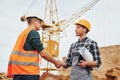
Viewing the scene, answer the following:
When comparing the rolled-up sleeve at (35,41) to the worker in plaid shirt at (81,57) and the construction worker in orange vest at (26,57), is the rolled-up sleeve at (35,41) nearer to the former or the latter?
the construction worker in orange vest at (26,57)

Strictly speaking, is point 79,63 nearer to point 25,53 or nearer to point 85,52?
point 85,52

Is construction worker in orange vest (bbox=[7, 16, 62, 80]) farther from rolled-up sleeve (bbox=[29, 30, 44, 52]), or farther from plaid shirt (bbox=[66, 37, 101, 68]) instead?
plaid shirt (bbox=[66, 37, 101, 68])

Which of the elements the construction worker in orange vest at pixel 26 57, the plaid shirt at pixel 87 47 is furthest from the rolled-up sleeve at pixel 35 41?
the plaid shirt at pixel 87 47

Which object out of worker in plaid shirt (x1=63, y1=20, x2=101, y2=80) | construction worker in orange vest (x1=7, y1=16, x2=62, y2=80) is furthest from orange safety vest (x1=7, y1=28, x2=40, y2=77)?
worker in plaid shirt (x1=63, y1=20, x2=101, y2=80)

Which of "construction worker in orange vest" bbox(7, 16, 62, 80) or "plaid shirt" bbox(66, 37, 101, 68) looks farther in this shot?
"plaid shirt" bbox(66, 37, 101, 68)

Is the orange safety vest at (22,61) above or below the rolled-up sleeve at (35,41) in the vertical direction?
below

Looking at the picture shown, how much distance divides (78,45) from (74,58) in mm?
206

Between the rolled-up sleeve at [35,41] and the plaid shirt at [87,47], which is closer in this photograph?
the rolled-up sleeve at [35,41]

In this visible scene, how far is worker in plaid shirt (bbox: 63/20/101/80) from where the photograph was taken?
464 centimetres

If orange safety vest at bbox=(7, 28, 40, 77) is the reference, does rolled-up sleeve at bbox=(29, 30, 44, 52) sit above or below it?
above

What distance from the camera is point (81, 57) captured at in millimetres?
4746

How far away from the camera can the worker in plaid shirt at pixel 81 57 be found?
4637 mm

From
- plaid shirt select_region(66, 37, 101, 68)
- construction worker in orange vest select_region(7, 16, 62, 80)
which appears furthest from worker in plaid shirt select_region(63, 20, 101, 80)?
construction worker in orange vest select_region(7, 16, 62, 80)

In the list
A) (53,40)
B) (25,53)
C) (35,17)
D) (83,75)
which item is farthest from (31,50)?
(53,40)
